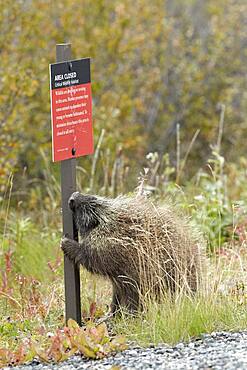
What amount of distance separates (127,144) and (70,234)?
544 cm

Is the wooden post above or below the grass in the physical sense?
above

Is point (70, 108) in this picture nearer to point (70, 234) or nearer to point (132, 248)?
point (70, 234)

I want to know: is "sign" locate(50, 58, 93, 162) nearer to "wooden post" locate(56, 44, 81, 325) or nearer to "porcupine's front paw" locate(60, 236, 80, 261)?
"wooden post" locate(56, 44, 81, 325)

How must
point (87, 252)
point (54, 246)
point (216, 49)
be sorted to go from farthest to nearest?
point (216, 49), point (54, 246), point (87, 252)

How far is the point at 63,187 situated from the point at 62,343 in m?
1.17

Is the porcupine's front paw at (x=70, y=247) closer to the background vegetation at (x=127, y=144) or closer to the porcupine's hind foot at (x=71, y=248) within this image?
the porcupine's hind foot at (x=71, y=248)

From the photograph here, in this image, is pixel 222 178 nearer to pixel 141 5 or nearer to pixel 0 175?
→ pixel 0 175

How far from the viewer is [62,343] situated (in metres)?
5.50

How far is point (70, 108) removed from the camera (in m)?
6.14

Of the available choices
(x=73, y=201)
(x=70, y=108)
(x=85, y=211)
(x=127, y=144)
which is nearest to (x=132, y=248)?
(x=85, y=211)

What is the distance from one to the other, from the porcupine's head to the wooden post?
2.1 inches

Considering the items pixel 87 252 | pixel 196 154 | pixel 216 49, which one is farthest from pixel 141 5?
pixel 87 252

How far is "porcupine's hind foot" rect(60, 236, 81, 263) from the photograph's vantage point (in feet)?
20.0

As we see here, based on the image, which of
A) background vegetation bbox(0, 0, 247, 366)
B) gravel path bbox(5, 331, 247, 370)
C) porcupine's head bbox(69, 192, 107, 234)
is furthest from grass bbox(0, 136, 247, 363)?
porcupine's head bbox(69, 192, 107, 234)
